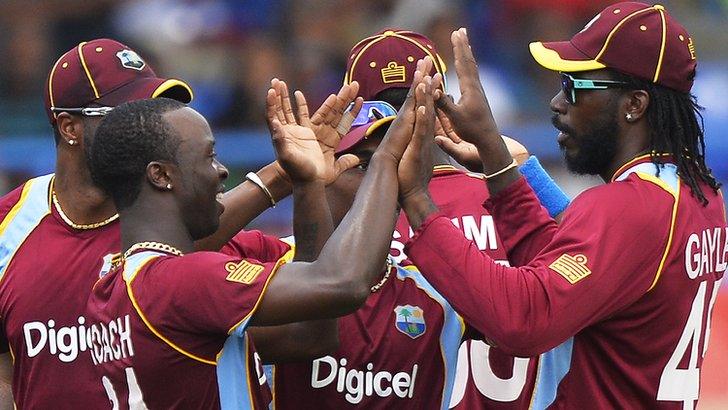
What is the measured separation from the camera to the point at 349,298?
3898mm

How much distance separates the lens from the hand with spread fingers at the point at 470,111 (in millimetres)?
4414

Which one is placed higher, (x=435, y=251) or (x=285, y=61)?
(x=435, y=251)

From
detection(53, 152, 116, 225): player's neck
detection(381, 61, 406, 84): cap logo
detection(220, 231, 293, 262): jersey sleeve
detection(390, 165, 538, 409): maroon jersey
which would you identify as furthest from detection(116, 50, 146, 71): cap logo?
detection(390, 165, 538, 409): maroon jersey

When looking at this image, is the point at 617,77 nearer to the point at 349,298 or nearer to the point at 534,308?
the point at 534,308

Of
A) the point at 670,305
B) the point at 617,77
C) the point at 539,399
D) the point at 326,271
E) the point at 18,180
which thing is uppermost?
the point at 617,77

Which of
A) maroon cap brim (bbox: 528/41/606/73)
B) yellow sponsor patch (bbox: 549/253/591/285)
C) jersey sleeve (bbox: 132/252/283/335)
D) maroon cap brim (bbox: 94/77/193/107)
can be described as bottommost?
yellow sponsor patch (bbox: 549/253/591/285)

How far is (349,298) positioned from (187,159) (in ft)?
2.22

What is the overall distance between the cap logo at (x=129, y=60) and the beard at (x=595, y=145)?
1.69 m

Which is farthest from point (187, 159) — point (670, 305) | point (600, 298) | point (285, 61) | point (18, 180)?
point (285, 61)

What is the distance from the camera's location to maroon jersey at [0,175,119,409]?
16.0ft

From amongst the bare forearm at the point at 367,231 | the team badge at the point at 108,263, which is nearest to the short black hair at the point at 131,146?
the team badge at the point at 108,263

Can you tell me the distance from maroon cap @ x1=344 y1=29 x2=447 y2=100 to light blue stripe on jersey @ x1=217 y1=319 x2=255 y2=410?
1932 mm

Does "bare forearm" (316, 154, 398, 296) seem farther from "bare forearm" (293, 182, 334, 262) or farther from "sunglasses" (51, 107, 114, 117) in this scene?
"sunglasses" (51, 107, 114, 117)

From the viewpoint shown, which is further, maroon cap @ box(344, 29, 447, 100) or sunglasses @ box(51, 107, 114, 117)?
maroon cap @ box(344, 29, 447, 100)
